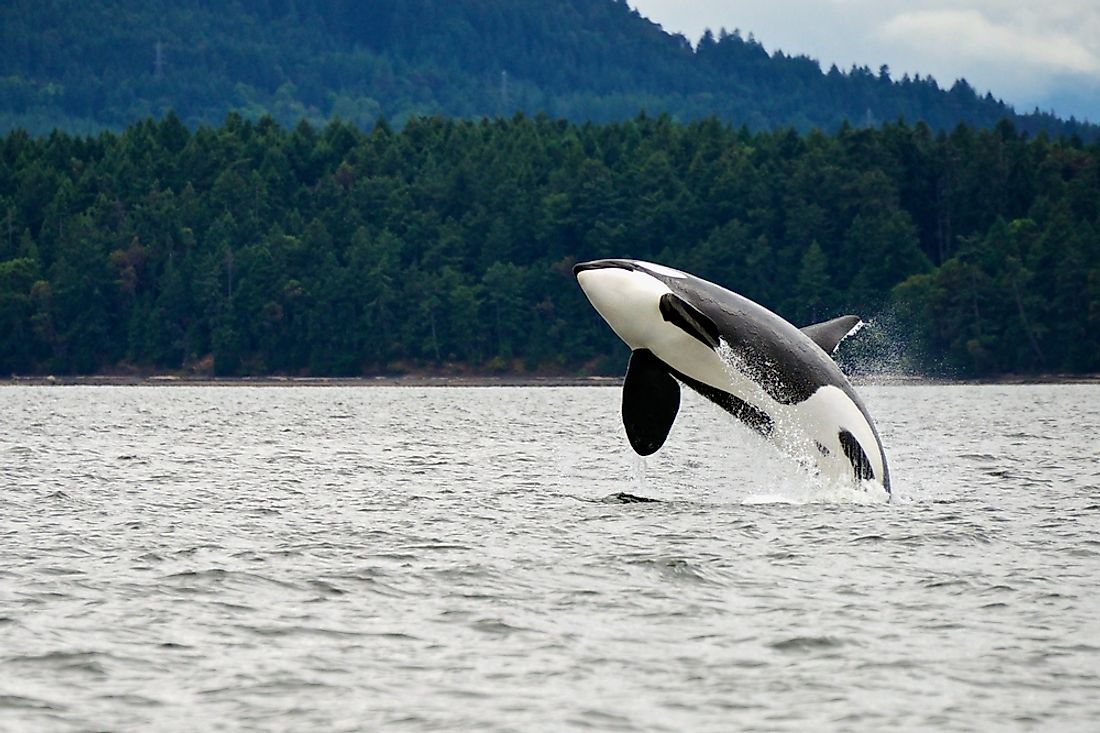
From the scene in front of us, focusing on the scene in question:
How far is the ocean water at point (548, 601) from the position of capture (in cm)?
1465

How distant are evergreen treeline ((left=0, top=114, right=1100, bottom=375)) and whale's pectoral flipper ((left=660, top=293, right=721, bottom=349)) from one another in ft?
369

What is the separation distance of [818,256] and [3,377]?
7004 cm

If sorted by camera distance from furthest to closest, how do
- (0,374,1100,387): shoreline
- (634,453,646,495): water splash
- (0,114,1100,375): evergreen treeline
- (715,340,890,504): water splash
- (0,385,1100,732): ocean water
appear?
(0,114,1100,375): evergreen treeline < (0,374,1100,387): shoreline < (634,453,646,495): water splash < (715,340,890,504): water splash < (0,385,1100,732): ocean water

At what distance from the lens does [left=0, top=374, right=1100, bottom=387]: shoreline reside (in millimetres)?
136125

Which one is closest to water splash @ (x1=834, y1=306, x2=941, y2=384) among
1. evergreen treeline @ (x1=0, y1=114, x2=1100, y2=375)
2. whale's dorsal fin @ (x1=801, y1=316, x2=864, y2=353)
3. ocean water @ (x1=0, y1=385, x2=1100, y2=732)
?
evergreen treeline @ (x1=0, y1=114, x2=1100, y2=375)

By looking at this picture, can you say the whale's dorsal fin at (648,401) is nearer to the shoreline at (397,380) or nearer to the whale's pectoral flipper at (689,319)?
the whale's pectoral flipper at (689,319)

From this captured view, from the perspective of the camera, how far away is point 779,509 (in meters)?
26.5

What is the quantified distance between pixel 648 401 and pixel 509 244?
131165 mm

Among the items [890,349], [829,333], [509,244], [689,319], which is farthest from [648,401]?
[509,244]

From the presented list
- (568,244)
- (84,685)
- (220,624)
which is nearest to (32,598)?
(220,624)

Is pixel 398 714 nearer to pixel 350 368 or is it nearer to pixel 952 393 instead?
pixel 952 393

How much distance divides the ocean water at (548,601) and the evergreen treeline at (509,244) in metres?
106

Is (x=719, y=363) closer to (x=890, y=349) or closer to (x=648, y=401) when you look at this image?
(x=648, y=401)

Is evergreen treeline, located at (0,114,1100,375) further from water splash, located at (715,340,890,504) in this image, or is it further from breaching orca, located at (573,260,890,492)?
breaching orca, located at (573,260,890,492)
